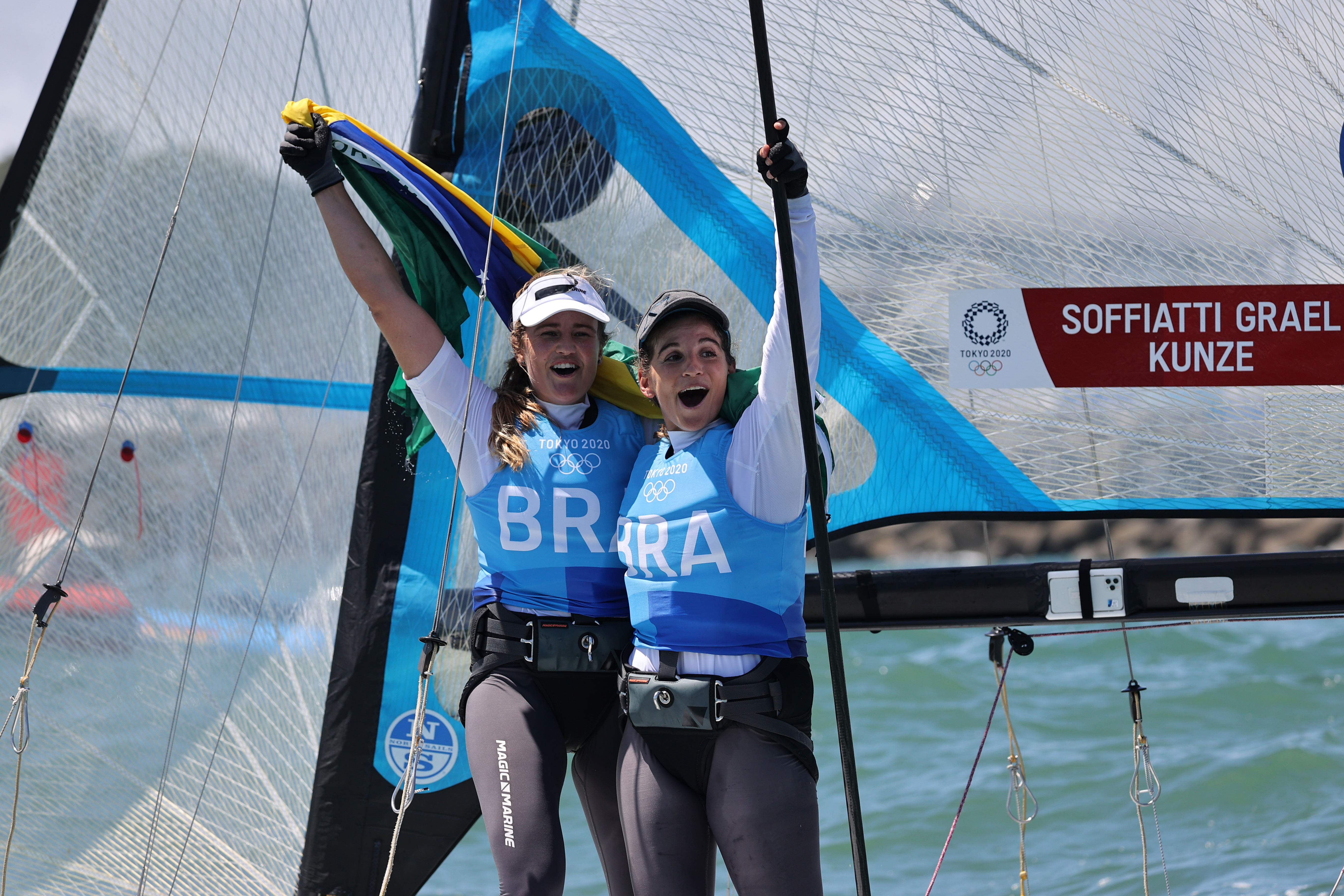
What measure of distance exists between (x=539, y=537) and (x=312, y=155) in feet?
2.05

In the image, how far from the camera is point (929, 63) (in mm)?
2037

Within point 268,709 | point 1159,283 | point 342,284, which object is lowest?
point 268,709

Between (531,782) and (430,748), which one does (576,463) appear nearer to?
(531,782)

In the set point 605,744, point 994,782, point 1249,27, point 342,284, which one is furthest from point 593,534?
point 994,782

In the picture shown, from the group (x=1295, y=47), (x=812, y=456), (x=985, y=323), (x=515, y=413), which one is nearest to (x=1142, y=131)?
(x=1295, y=47)

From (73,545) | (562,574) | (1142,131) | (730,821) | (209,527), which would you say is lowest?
(730,821)

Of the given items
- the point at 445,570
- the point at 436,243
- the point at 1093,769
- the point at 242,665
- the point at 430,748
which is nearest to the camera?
the point at 445,570

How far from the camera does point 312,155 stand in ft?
5.53

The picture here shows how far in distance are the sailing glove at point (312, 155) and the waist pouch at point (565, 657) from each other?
2.13ft

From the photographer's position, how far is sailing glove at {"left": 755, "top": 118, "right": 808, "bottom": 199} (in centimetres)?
134

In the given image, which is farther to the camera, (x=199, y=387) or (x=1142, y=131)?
(x=199, y=387)

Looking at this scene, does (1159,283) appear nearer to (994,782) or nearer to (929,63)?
(929,63)

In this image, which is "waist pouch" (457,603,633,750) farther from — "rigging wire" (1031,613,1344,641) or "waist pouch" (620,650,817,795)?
"rigging wire" (1031,613,1344,641)

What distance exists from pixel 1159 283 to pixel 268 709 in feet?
5.89
